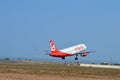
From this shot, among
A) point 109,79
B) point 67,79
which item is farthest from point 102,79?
point 67,79

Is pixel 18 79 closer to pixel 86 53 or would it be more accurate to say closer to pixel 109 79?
pixel 109 79

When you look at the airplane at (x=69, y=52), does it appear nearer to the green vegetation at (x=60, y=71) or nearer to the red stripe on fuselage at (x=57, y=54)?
the red stripe on fuselage at (x=57, y=54)

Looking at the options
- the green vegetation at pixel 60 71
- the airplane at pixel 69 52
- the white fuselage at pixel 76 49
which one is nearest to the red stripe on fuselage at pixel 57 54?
the airplane at pixel 69 52

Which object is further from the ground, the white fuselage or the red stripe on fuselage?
the white fuselage

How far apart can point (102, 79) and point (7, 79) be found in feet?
47.5

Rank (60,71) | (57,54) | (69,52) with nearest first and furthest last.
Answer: (60,71)
(57,54)
(69,52)

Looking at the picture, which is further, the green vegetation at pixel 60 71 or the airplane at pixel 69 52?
the airplane at pixel 69 52

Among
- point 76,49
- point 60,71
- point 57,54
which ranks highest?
point 76,49

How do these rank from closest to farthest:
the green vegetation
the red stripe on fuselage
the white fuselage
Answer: the green vegetation < the red stripe on fuselage < the white fuselage

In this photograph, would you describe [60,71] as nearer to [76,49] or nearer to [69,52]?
[76,49]

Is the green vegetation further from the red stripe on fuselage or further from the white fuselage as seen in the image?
the white fuselage

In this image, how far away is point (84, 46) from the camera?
168 meters

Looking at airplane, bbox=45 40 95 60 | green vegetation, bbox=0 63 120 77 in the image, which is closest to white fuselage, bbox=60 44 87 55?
airplane, bbox=45 40 95 60

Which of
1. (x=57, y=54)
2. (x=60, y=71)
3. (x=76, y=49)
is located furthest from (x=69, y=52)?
(x=60, y=71)
